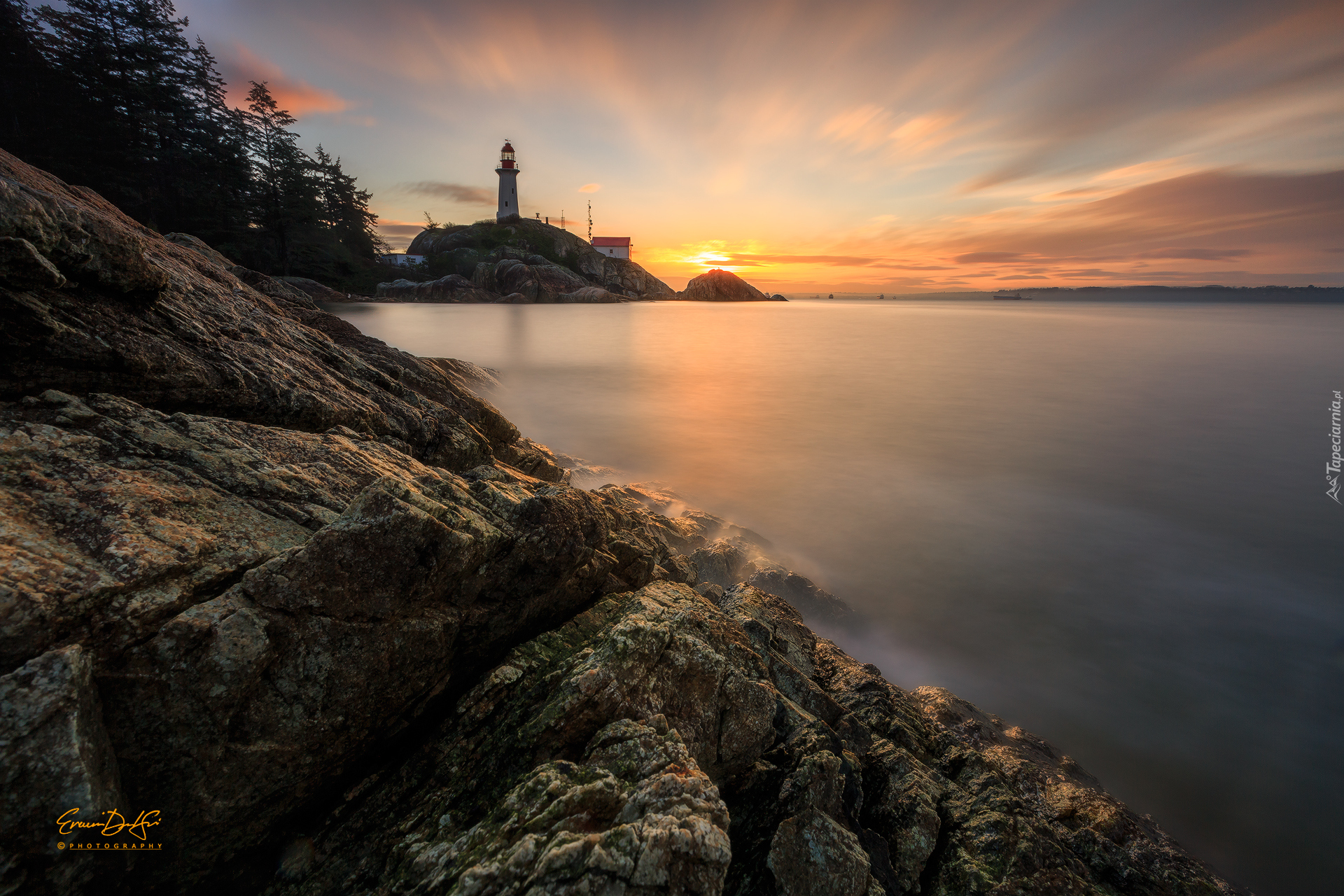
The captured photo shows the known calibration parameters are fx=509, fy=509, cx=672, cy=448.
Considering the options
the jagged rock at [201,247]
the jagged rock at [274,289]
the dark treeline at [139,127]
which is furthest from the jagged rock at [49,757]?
the dark treeline at [139,127]

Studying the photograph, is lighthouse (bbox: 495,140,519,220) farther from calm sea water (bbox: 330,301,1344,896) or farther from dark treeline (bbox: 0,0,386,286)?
calm sea water (bbox: 330,301,1344,896)

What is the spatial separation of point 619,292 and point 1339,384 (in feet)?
387

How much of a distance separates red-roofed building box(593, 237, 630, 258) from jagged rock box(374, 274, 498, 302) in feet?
155

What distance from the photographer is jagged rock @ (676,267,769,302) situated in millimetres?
179250

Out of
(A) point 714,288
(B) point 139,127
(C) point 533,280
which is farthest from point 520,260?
(A) point 714,288

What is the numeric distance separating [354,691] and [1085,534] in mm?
19017

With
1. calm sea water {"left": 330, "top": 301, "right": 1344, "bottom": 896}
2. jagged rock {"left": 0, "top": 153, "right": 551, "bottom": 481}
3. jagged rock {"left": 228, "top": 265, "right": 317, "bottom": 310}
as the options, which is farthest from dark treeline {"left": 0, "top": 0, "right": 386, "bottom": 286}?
jagged rock {"left": 0, "top": 153, "right": 551, "bottom": 481}

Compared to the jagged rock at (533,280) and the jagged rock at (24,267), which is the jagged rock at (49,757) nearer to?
the jagged rock at (24,267)

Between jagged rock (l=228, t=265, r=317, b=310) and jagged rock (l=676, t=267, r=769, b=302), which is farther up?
jagged rock (l=676, t=267, r=769, b=302)

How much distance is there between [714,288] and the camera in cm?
18000

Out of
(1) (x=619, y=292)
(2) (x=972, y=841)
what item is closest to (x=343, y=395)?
(2) (x=972, y=841)

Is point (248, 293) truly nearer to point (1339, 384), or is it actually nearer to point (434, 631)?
point (434, 631)

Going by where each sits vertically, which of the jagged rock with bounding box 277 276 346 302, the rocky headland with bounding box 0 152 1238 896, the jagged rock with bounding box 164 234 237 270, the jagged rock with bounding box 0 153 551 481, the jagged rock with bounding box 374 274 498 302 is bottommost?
the rocky headland with bounding box 0 152 1238 896

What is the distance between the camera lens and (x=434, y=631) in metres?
3.89
